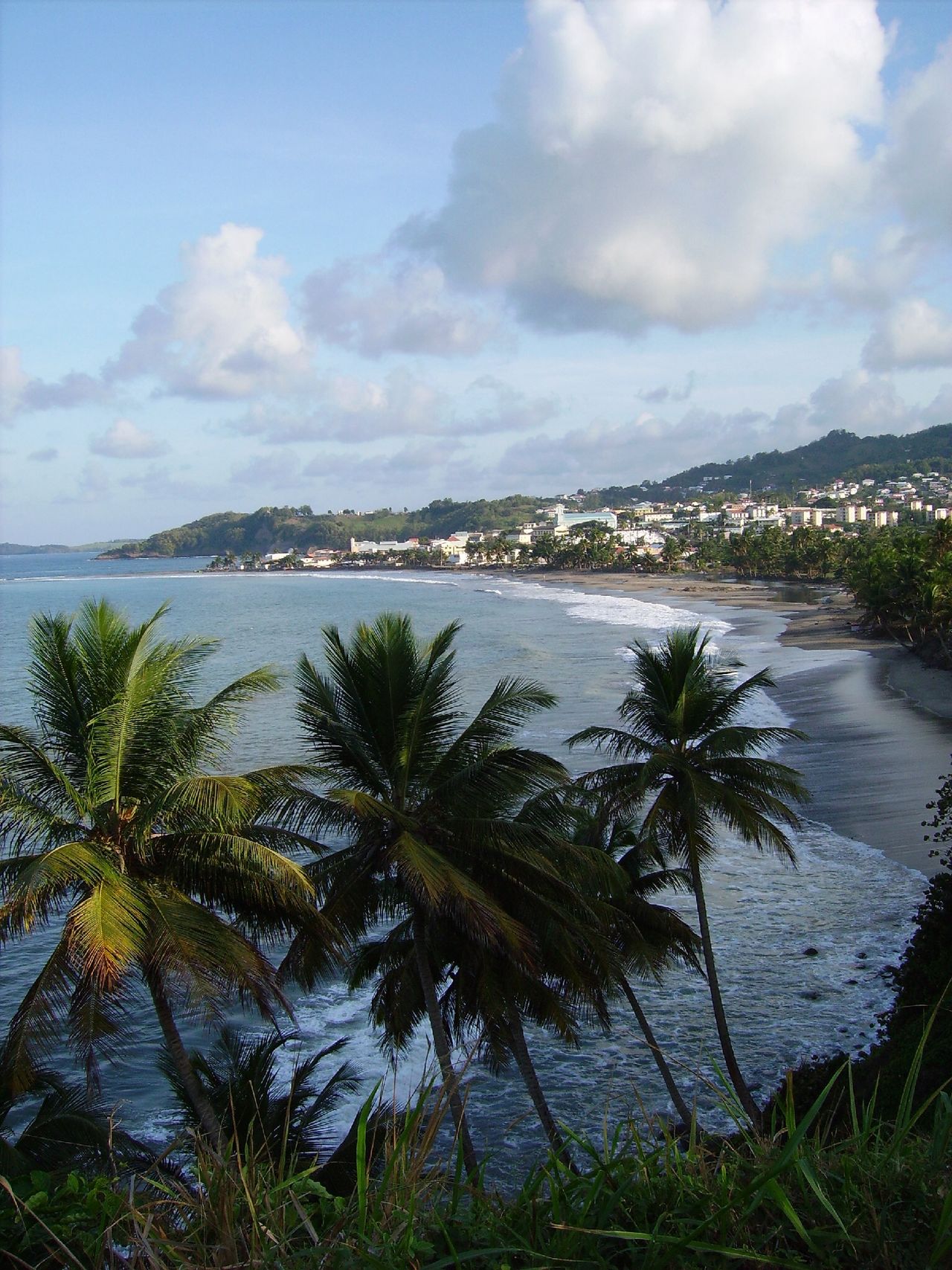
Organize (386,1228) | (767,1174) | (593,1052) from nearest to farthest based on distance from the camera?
(767,1174), (386,1228), (593,1052)

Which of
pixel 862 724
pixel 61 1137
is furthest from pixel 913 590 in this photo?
pixel 61 1137

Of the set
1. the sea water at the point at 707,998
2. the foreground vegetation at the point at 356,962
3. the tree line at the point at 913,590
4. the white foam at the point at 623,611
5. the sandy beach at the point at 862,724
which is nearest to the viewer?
the foreground vegetation at the point at 356,962

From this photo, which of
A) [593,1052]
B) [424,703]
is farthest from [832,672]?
[424,703]

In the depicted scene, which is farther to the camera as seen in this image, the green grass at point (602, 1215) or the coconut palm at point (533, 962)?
the coconut palm at point (533, 962)

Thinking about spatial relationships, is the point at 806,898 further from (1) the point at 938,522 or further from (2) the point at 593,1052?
(1) the point at 938,522

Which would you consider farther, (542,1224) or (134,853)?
(134,853)

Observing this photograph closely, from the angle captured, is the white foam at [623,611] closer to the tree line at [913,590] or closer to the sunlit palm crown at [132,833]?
the tree line at [913,590]

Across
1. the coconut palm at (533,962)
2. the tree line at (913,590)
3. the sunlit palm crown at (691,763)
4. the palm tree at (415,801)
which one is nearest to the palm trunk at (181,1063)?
the palm tree at (415,801)
